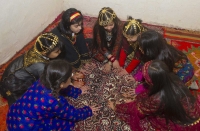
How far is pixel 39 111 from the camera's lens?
138 cm

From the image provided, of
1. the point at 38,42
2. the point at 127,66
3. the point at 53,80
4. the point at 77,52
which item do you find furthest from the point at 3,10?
the point at 127,66

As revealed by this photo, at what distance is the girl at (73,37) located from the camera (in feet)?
6.32

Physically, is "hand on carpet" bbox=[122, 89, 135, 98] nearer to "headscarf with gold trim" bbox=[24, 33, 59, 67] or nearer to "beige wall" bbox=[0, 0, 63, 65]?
"headscarf with gold trim" bbox=[24, 33, 59, 67]

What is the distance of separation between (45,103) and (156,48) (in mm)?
899

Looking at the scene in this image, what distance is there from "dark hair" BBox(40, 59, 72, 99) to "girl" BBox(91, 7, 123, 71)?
0.77m

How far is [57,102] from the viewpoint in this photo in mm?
1386

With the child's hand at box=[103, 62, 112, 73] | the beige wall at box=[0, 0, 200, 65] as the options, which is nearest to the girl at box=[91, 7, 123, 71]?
the child's hand at box=[103, 62, 112, 73]

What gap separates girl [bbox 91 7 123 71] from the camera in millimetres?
2071

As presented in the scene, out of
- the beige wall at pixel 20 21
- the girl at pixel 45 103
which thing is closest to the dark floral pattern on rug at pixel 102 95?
the girl at pixel 45 103

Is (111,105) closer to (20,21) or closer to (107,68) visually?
(107,68)

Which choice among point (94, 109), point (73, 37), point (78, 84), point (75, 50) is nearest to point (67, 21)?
point (73, 37)

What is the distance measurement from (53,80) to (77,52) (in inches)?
34.1

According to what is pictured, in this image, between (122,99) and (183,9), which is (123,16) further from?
(122,99)

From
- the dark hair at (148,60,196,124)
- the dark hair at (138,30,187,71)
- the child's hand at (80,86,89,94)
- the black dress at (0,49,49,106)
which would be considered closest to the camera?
the dark hair at (148,60,196,124)
